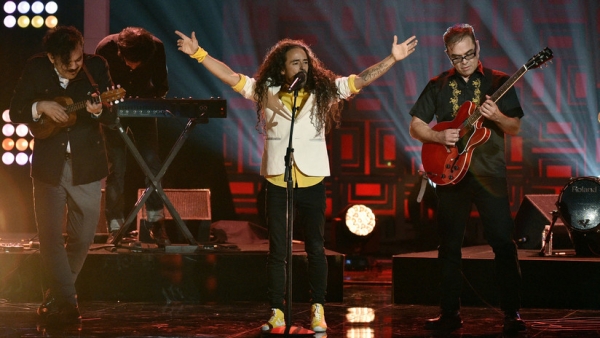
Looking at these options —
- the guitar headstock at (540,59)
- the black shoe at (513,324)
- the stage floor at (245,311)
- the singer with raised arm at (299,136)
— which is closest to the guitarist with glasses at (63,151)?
the stage floor at (245,311)

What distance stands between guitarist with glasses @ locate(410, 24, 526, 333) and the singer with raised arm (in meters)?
0.38

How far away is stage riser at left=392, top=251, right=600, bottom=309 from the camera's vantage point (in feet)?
Result: 18.9

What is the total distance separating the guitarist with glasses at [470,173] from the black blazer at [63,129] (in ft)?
6.38

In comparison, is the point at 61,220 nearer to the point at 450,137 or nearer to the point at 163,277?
the point at 163,277

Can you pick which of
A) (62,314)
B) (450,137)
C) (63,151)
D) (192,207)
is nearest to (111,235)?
(192,207)

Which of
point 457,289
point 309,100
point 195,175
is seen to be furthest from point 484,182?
point 195,175

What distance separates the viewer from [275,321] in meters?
4.79

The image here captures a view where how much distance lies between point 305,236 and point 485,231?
105 cm

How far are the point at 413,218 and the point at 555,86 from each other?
210 centimetres

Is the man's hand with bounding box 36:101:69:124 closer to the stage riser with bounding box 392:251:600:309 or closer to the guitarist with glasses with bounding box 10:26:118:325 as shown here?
the guitarist with glasses with bounding box 10:26:118:325

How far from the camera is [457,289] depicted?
5.05 metres

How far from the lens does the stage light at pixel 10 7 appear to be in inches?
342

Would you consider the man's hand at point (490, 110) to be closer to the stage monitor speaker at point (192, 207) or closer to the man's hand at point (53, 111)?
the man's hand at point (53, 111)

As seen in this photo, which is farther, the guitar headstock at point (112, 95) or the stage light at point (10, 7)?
the stage light at point (10, 7)
